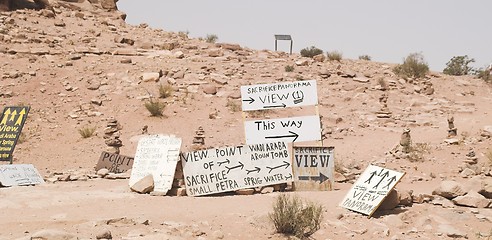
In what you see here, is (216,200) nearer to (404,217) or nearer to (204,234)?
(204,234)

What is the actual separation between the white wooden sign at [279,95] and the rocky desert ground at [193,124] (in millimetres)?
1923

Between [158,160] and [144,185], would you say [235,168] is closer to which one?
[158,160]

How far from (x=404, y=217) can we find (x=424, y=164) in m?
5.26

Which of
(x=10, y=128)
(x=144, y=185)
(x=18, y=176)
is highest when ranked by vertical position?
(x=10, y=128)

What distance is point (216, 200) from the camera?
8.20m

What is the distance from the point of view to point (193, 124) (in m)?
17.0

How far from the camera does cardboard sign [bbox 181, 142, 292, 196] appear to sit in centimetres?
869

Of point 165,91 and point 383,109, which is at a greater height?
point 165,91

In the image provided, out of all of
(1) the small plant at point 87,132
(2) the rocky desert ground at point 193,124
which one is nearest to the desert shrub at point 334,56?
(2) the rocky desert ground at point 193,124

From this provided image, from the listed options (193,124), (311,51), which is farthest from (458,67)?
(193,124)

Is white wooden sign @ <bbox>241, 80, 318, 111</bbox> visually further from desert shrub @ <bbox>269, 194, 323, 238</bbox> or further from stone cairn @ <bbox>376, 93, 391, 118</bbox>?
stone cairn @ <bbox>376, 93, 391, 118</bbox>

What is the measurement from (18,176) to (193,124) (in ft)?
25.6

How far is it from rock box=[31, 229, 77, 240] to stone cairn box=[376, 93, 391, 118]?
14602mm

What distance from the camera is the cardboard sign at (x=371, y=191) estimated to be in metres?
7.51
